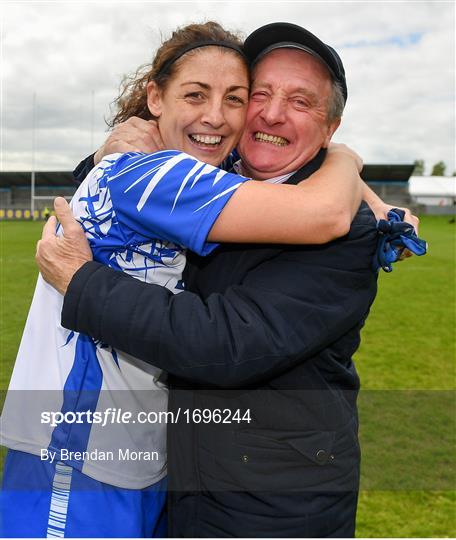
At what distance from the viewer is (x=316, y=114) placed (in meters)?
2.25

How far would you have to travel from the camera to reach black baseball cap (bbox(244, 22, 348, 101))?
6.98 feet

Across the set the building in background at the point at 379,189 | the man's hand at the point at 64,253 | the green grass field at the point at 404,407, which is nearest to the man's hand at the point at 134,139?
the man's hand at the point at 64,253

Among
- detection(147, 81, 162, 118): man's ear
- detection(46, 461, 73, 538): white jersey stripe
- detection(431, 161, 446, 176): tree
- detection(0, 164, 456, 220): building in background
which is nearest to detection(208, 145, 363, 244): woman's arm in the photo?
detection(147, 81, 162, 118): man's ear

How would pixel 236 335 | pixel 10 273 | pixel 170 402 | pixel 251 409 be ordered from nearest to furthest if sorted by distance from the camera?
pixel 236 335 < pixel 251 409 < pixel 170 402 < pixel 10 273

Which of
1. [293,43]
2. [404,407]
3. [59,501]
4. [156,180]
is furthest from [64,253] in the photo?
[404,407]

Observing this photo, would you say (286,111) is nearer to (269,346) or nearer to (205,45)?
(205,45)

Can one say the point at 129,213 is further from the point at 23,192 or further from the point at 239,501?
the point at 23,192

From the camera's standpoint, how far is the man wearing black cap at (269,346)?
184 cm

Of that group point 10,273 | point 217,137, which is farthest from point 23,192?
point 217,137

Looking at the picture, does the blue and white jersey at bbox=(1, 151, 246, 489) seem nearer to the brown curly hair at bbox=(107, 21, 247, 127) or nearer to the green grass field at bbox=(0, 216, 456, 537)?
the brown curly hair at bbox=(107, 21, 247, 127)

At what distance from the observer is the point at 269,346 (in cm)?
185

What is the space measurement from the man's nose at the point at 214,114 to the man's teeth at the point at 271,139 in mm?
150

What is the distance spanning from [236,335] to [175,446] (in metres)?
0.52

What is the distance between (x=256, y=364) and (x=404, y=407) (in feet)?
15.8
